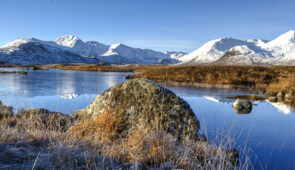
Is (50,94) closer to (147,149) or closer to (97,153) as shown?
(97,153)

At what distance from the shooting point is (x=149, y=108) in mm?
5172

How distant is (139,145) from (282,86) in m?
17.3

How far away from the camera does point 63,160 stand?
9.63 feet

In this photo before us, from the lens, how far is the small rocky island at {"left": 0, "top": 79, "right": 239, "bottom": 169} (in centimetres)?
303

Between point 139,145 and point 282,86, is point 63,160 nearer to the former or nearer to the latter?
point 139,145

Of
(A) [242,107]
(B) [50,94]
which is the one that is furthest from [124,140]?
(B) [50,94]

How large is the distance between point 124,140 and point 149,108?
112cm

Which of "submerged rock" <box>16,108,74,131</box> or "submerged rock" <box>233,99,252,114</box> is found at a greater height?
"submerged rock" <box>16,108,74,131</box>

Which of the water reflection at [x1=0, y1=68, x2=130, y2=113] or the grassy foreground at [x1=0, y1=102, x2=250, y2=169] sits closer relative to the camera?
the grassy foreground at [x1=0, y1=102, x2=250, y2=169]

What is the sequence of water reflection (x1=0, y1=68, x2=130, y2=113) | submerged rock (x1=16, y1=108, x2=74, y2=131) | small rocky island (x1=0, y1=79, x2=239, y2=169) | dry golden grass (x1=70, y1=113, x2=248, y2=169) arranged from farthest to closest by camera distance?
water reflection (x1=0, y1=68, x2=130, y2=113), submerged rock (x1=16, y1=108, x2=74, y2=131), dry golden grass (x1=70, y1=113, x2=248, y2=169), small rocky island (x1=0, y1=79, x2=239, y2=169)

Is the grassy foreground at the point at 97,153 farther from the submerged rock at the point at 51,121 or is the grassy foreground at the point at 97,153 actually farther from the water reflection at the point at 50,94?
the water reflection at the point at 50,94

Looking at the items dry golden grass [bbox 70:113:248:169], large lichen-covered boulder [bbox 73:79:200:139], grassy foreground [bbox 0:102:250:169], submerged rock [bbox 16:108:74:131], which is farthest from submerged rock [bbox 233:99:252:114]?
submerged rock [bbox 16:108:74:131]

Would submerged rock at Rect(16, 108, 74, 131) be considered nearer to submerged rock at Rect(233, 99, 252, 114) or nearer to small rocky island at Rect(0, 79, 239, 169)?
small rocky island at Rect(0, 79, 239, 169)

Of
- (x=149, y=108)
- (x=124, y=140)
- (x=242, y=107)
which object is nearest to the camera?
(x=124, y=140)
